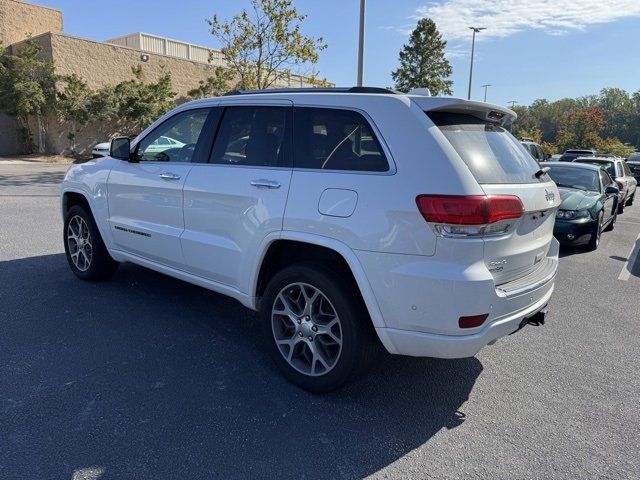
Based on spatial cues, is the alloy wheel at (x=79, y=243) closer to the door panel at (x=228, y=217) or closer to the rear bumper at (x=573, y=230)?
the door panel at (x=228, y=217)

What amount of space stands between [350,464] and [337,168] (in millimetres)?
1733

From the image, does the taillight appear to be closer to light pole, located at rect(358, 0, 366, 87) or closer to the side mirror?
the side mirror

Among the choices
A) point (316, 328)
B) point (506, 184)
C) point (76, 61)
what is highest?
point (76, 61)

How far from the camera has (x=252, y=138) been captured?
371 cm

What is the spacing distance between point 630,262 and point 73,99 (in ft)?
87.0

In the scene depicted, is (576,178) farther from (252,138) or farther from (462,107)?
(252,138)

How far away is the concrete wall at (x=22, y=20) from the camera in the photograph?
27312mm

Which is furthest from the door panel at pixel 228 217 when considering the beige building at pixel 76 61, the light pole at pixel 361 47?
the beige building at pixel 76 61

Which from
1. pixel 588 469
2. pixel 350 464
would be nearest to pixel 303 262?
pixel 350 464

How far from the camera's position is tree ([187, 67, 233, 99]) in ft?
99.3

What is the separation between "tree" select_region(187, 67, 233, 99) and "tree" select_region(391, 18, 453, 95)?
20.9 meters

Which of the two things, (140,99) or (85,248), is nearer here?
(85,248)

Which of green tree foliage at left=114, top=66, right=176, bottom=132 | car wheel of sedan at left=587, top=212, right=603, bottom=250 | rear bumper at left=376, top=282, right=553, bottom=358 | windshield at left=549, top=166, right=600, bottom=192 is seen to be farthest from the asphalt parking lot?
green tree foliage at left=114, top=66, right=176, bottom=132

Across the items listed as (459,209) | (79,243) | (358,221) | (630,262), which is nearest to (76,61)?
(79,243)
